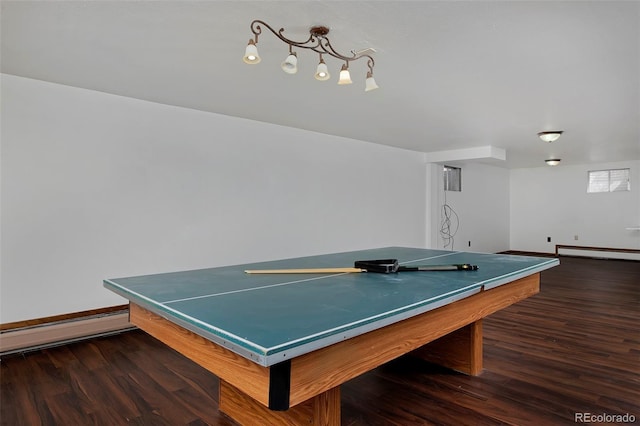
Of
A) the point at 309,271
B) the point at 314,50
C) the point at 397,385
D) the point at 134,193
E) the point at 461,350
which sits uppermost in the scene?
the point at 314,50

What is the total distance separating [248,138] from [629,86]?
366cm

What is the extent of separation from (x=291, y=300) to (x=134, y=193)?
8.77 feet

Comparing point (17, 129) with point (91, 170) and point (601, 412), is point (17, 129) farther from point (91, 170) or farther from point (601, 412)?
point (601, 412)

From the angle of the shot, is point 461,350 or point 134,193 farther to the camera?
point 134,193

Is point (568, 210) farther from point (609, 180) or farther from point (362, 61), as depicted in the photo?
point (362, 61)

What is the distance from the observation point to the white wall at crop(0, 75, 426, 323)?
2.98 meters

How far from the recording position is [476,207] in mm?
8289

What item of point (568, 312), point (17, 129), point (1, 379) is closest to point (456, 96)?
point (568, 312)

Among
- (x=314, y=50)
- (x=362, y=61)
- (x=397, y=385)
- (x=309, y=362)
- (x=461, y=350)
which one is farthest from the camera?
(x=362, y=61)

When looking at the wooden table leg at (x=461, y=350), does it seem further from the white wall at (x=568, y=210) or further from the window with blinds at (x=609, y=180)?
the window with blinds at (x=609, y=180)

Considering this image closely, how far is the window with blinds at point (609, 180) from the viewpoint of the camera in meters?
7.96

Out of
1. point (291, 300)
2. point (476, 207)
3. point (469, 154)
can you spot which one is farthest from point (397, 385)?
point (476, 207)

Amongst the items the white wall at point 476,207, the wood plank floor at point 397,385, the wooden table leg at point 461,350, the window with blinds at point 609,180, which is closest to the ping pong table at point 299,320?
the wooden table leg at point 461,350

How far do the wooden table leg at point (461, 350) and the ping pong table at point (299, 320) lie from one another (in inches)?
15.2
